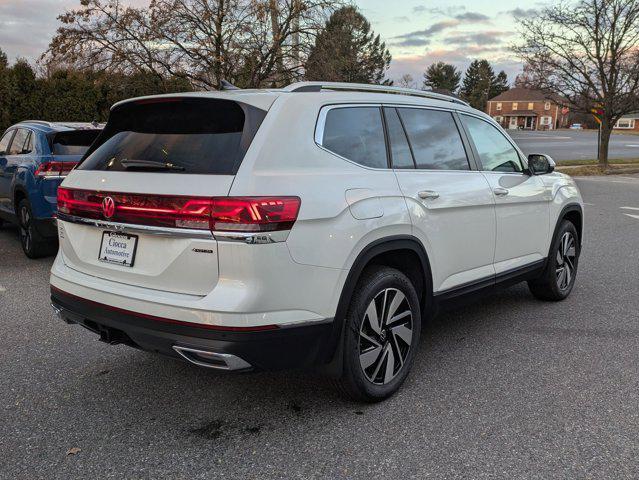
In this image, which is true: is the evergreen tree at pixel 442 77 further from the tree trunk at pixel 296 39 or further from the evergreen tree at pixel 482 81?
the tree trunk at pixel 296 39

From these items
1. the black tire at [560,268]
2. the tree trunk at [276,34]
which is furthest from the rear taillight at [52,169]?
the tree trunk at [276,34]

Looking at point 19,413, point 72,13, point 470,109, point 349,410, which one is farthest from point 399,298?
point 72,13

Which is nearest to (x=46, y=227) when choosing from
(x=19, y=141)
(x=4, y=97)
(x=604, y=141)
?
(x=19, y=141)

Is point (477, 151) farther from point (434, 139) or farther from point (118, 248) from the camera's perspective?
point (118, 248)

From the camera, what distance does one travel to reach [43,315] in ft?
16.3

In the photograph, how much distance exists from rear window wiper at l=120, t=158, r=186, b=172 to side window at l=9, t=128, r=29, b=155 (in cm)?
508

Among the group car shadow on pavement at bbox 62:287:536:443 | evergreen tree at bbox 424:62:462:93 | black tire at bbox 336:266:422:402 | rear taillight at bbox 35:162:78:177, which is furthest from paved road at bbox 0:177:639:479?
evergreen tree at bbox 424:62:462:93

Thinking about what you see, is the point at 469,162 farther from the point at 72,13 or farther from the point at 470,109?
the point at 72,13

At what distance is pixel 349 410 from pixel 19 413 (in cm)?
187

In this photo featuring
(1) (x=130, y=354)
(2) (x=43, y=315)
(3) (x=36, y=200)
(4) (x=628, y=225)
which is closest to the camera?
(1) (x=130, y=354)

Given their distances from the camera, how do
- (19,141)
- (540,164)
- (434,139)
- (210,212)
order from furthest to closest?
1. (19,141)
2. (540,164)
3. (434,139)
4. (210,212)

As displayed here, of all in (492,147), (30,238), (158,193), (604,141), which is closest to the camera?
(158,193)

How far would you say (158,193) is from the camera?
2.78 metres

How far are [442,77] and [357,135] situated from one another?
364ft
